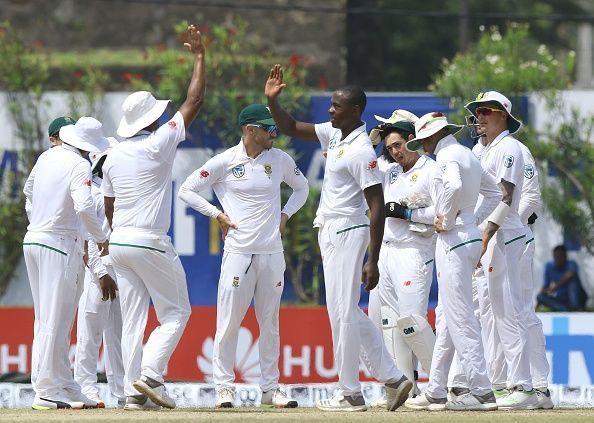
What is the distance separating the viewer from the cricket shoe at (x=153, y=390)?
11867 millimetres

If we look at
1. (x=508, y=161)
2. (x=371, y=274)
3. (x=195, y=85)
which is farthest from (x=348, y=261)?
(x=195, y=85)

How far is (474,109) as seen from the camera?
13.2m

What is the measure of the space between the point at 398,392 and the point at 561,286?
8.01 m

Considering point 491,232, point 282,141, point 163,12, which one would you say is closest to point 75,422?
point 491,232

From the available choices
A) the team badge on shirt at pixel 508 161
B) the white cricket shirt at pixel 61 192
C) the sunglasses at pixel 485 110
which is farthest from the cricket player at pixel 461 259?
the white cricket shirt at pixel 61 192

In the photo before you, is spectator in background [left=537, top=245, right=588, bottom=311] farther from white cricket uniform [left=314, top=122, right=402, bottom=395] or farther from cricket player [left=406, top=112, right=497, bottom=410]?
white cricket uniform [left=314, top=122, right=402, bottom=395]

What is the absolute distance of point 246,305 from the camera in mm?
13133

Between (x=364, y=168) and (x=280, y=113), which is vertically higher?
(x=280, y=113)

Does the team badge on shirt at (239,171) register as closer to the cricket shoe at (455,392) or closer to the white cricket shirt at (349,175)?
the white cricket shirt at (349,175)

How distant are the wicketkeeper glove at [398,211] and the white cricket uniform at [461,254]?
0.81 m

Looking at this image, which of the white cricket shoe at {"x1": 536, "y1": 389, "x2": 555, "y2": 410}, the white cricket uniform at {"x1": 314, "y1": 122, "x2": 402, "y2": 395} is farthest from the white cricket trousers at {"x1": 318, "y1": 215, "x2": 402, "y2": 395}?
the white cricket shoe at {"x1": 536, "y1": 389, "x2": 555, "y2": 410}

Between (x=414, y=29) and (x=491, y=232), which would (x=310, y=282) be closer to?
(x=491, y=232)

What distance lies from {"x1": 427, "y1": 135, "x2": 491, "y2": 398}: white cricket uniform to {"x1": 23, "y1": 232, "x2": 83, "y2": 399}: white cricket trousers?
9.25ft

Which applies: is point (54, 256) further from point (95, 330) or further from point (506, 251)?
point (506, 251)
